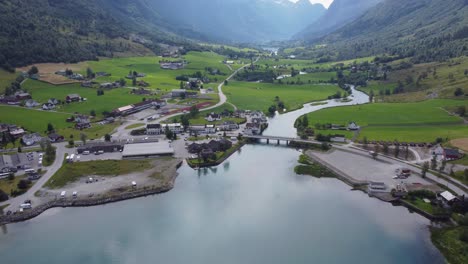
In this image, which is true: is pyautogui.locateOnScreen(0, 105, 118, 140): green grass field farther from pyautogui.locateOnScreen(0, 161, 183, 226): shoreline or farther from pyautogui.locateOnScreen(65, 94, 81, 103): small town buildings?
pyautogui.locateOnScreen(0, 161, 183, 226): shoreline

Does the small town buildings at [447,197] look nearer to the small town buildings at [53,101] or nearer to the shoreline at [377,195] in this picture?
the shoreline at [377,195]

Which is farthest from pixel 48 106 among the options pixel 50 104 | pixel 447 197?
pixel 447 197

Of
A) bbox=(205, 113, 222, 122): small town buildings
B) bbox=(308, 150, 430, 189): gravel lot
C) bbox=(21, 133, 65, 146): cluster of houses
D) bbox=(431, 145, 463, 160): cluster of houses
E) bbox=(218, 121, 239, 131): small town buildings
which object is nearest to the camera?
bbox=(308, 150, 430, 189): gravel lot

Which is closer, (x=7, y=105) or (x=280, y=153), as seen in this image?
(x=280, y=153)

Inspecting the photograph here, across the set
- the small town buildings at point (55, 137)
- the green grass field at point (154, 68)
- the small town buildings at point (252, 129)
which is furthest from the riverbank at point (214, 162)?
the green grass field at point (154, 68)

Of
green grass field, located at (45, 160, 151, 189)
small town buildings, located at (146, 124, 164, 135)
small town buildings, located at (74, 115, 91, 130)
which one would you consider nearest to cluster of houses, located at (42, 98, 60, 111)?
small town buildings, located at (74, 115, 91, 130)

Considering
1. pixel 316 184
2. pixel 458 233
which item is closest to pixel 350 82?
pixel 316 184

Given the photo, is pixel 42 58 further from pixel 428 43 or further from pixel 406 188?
pixel 428 43

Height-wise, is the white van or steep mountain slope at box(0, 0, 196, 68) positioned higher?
steep mountain slope at box(0, 0, 196, 68)
